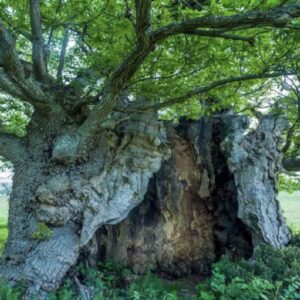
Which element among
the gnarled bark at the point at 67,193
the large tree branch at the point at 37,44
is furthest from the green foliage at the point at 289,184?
the large tree branch at the point at 37,44

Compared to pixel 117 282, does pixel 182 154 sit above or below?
above

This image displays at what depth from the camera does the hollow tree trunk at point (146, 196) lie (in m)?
3.92

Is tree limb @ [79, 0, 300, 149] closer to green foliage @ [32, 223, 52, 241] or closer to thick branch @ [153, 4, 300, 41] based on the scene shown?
thick branch @ [153, 4, 300, 41]

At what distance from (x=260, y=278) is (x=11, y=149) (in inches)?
144

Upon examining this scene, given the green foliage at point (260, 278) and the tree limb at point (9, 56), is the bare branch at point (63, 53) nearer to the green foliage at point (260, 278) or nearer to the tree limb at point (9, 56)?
the tree limb at point (9, 56)

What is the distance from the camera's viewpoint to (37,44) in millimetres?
4137

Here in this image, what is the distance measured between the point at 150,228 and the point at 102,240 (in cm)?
88

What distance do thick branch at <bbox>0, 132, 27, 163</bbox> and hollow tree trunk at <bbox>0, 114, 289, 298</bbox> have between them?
0.12 meters

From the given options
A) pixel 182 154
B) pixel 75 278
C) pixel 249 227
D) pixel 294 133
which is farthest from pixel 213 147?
pixel 75 278

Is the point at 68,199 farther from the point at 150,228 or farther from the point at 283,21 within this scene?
the point at 283,21

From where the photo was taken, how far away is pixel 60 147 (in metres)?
4.12

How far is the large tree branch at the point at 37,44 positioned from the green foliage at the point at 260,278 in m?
3.62

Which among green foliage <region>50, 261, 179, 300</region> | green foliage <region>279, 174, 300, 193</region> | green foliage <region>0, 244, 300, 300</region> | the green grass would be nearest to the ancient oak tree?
green foliage <region>50, 261, 179, 300</region>

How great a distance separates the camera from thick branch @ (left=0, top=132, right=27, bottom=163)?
427 cm
